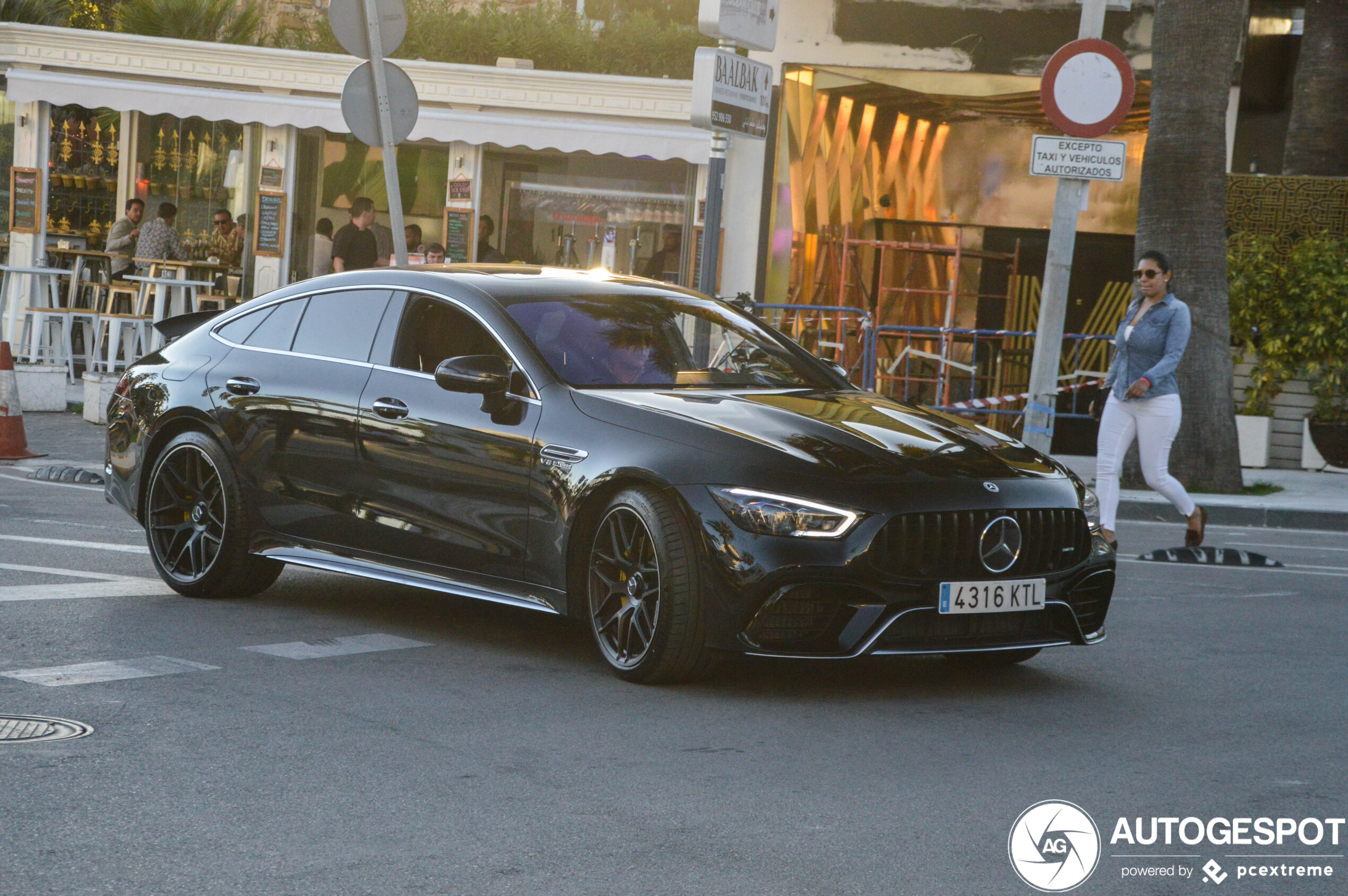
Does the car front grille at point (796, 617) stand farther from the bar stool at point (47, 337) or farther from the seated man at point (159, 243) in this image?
the seated man at point (159, 243)

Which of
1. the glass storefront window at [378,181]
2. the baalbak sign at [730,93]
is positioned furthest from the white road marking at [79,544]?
the glass storefront window at [378,181]

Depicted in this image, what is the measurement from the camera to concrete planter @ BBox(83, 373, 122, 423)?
1552 cm

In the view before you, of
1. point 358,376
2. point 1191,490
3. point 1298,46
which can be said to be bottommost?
point 1191,490

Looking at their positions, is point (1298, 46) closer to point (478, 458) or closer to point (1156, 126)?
point (1156, 126)

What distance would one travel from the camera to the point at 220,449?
767cm

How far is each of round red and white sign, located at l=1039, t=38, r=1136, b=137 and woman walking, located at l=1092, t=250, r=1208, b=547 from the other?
68.4 inches

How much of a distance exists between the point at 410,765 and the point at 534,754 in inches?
15.1

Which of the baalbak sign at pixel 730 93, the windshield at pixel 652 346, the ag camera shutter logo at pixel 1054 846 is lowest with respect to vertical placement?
the ag camera shutter logo at pixel 1054 846

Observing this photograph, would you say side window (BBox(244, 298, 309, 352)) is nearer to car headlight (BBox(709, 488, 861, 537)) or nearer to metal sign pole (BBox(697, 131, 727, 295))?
car headlight (BBox(709, 488, 861, 537))

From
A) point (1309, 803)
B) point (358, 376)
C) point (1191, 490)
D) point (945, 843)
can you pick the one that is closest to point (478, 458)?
point (358, 376)

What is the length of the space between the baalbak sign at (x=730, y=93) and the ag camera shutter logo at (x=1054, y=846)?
6.86 m

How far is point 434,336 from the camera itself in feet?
23.5

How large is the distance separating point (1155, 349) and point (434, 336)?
529 centimetres

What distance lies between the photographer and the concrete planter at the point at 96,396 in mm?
15523
